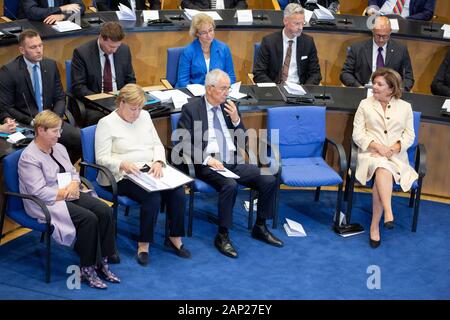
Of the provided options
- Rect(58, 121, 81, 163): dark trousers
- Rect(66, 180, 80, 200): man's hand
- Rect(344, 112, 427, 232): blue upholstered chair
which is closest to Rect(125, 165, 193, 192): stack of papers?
Rect(66, 180, 80, 200): man's hand

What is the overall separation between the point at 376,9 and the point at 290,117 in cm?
316

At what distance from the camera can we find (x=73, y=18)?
308 inches

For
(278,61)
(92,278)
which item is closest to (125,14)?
(278,61)

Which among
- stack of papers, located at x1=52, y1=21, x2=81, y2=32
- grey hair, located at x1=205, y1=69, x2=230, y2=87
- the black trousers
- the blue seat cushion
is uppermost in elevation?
stack of papers, located at x1=52, y1=21, x2=81, y2=32

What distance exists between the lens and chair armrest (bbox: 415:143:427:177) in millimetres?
6238

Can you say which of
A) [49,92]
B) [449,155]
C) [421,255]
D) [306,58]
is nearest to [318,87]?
[306,58]

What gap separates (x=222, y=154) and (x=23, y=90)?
5.53 feet

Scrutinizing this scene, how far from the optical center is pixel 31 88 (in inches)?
252

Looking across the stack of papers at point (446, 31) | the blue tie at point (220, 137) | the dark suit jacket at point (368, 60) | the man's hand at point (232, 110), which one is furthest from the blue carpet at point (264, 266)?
the stack of papers at point (446, 31)

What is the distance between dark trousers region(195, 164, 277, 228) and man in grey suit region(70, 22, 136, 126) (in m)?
1.27

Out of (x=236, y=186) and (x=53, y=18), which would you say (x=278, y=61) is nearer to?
(x=236, y=186)

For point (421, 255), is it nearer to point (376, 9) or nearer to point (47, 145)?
point (47, 145)

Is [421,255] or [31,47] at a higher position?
[31,47]

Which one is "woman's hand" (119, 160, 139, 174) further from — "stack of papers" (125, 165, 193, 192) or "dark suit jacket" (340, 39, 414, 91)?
"dark suit jacket" (340, 39, 414, 91)
